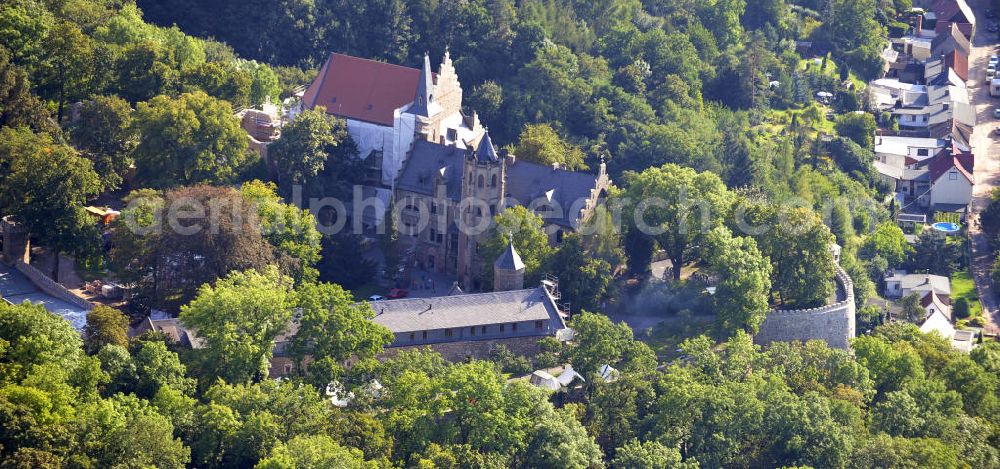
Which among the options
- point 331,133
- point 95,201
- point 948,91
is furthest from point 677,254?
point 948,91

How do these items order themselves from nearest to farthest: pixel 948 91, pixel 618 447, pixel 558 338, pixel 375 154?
pixel 618 447
pixel 558 338
pixel 375 154
pixel 948 91

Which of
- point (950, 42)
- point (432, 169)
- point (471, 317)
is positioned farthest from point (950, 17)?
point (471, 317)

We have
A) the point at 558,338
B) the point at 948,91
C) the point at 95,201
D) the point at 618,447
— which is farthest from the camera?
the point at 948,91

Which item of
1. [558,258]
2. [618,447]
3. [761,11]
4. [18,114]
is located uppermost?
[761,11]

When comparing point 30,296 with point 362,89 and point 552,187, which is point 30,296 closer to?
point 362,89

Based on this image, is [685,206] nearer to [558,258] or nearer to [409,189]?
[558,258]

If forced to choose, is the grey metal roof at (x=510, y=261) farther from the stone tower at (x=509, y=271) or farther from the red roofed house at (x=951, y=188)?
the red roofed house at (x=951, y=188)

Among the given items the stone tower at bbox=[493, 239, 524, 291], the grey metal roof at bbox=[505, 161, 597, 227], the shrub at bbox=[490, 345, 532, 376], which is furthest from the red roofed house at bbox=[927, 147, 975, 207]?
the shrub at bbox=[490, 345, 532, 376]
